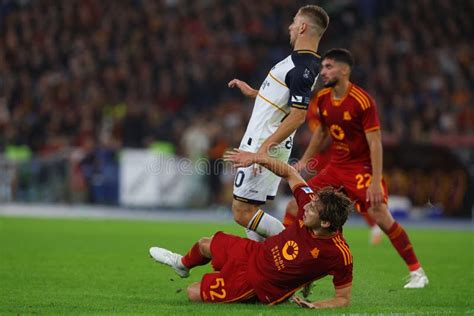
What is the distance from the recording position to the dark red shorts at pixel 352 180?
1038 cm

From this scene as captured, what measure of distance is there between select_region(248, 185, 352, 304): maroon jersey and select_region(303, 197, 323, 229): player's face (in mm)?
114

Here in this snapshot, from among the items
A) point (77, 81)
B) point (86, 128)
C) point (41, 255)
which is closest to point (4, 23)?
point (77, 81)

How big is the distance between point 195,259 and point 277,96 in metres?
1.59

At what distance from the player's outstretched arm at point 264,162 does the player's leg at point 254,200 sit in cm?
56

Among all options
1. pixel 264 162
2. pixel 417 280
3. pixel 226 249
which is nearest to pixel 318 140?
pixel 417 280

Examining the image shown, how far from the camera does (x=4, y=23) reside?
98.5 feet

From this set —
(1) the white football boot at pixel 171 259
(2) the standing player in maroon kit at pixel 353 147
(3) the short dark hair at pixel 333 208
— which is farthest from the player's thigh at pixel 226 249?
(2) the standing player in maroon kit at pixel 353 147

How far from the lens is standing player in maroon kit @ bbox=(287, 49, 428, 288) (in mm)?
10109

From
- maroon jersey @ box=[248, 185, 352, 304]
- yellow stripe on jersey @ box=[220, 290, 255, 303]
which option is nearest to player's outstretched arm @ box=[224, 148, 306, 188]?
maroon jersey @ box=[248, 185, 352, 304]

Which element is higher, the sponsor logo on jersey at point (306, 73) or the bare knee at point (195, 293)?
the sponsor logo on jersey at point (306, 73)

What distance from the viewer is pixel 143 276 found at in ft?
33.5

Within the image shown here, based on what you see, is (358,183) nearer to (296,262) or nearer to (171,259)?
(171,259)

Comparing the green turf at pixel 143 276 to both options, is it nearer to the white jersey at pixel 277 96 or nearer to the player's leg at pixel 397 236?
the player's leg at pixel 397 236

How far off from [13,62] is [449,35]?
12.3 m
